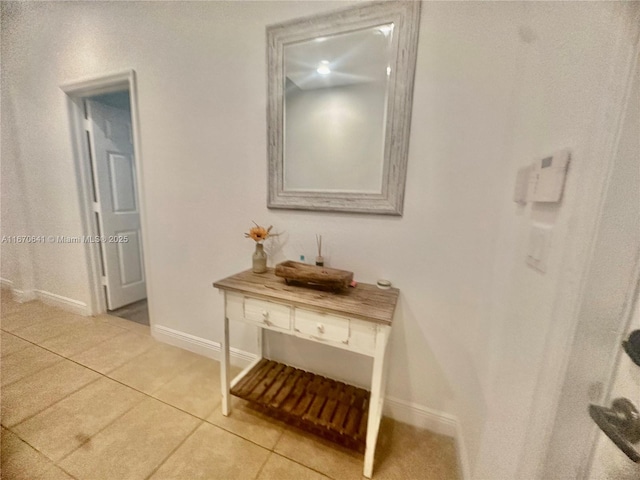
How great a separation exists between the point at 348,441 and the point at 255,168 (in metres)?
1.56

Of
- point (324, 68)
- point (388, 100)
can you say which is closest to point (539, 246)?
point (388, 100)

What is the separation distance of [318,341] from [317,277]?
283 millimetres

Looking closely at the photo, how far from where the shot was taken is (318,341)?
1.05 meters

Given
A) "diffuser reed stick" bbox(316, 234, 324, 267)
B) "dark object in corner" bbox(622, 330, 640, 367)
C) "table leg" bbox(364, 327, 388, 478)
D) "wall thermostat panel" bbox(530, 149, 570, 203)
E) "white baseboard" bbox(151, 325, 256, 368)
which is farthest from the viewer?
"white baseboard" bbox(151, 325, 256, 368)

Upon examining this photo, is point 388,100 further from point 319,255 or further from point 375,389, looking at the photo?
point 375,389

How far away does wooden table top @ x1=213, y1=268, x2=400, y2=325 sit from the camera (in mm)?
977

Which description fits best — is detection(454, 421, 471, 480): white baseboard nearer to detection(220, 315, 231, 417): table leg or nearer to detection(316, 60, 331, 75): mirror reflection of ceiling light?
detection(220, 315, 231, 417): table leg

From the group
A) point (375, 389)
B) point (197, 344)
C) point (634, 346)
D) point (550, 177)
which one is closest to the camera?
point (634, 346)

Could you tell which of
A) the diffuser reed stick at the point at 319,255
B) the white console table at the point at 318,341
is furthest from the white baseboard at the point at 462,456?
the diffuser reed stick at the point at 319,255

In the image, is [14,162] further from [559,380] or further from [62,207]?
[559,380]

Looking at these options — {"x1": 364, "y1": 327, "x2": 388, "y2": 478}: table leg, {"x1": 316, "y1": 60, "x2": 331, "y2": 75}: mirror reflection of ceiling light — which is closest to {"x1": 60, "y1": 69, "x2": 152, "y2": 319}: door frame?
{"x1": 316, "y1": 60, "x2": 331, "y2": 75}: mirror reflection of ceiling light

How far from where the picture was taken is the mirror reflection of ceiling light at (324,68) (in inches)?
49.9

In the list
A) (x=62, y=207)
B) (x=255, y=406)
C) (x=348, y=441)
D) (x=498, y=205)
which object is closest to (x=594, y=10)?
(x=498, y=205)

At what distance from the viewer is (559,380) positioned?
1.61 feet
